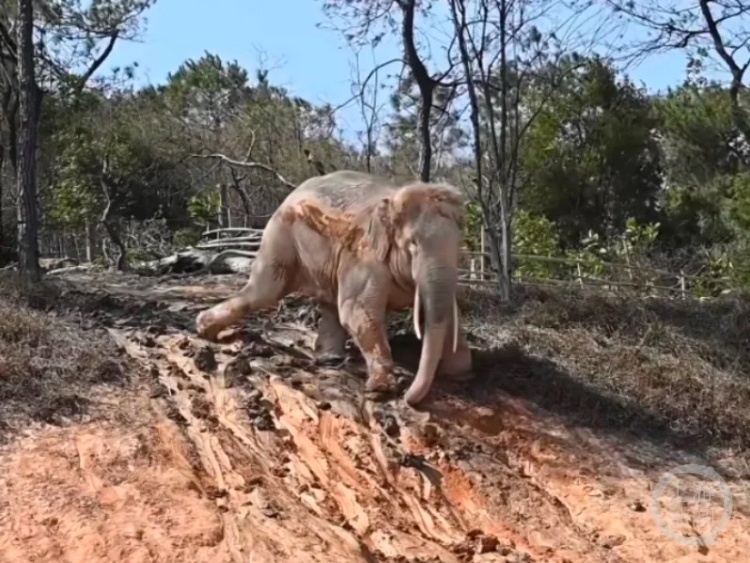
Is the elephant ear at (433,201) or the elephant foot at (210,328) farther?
the elephant foot at (210,328)

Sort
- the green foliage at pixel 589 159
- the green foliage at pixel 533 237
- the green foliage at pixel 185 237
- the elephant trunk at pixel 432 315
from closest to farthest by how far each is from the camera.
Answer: the elephant trunk at pixel 432 315 < the green foliage at pixel 533 237 < the green foliage at pixel 185 237 < the green foliage at pixel 589 159

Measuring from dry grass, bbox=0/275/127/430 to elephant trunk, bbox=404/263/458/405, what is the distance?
2.14 metres

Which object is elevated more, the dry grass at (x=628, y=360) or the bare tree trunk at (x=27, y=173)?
the bare tree trunk at (x=27, y=173)

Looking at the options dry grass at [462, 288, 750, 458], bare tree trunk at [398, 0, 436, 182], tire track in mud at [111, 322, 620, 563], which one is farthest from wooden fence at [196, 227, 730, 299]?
tire track in mud at [111, 322, 620, 563]

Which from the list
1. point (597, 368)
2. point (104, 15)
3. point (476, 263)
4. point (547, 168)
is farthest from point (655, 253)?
point (104, 15)

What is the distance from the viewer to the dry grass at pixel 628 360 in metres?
7.37

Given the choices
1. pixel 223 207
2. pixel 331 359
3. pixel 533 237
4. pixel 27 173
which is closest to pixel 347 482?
pixel 331 359

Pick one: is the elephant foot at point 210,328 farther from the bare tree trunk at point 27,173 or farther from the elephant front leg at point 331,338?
the bare tree trunk at point 27,173

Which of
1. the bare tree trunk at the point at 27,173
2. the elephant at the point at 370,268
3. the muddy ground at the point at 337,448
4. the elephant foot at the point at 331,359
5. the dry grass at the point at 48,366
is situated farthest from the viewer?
the bare tree trunk at the point at 27,173

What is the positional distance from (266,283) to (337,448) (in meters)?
2.19

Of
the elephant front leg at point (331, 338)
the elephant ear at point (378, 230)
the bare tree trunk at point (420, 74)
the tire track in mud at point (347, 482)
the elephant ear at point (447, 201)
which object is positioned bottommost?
the tire track in mud at point (347, 482)

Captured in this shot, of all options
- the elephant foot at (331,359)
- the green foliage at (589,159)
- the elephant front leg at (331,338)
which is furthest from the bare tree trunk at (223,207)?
the elephant foot at (331,359)

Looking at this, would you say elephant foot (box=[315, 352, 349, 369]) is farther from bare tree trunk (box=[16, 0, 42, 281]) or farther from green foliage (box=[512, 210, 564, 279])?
green foliage (box=[512, 210, 564, 279])

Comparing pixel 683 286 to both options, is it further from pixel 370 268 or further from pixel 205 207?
pixel 205 207
